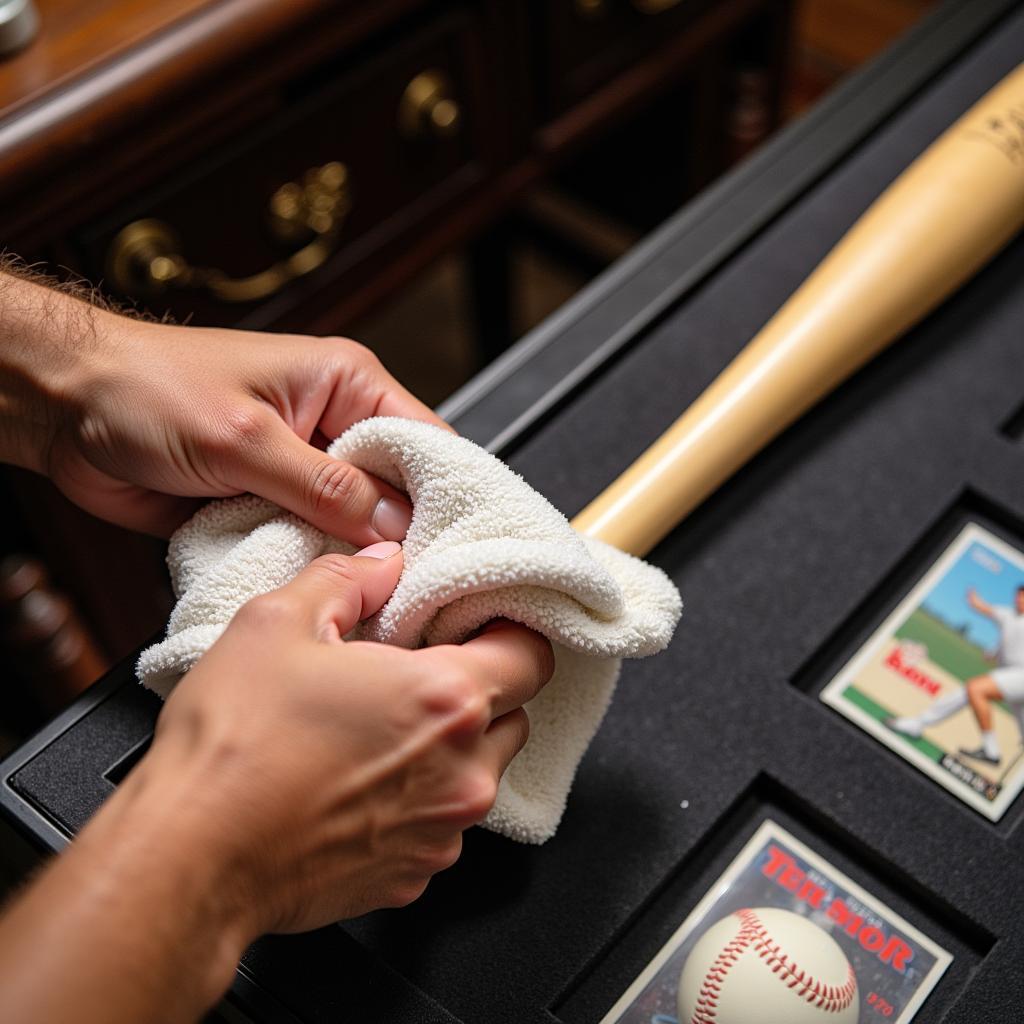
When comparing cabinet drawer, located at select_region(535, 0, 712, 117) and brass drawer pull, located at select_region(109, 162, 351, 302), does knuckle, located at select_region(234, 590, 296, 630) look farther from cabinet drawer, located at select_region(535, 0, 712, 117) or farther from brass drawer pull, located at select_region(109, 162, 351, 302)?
cabinet drawer, located at select_region(535, 0, 712, 117)

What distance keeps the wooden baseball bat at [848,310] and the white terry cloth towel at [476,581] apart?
9cm

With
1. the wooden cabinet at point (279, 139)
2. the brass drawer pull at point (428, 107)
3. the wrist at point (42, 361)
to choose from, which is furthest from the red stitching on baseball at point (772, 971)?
the brass drawer pull at point (428, 107)

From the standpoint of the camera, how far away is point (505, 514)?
1.56ft

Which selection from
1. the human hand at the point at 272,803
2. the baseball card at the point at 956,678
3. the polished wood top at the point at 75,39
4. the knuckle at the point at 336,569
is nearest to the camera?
the human hand at the point at 272,803

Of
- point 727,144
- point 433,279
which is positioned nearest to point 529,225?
point 433,279

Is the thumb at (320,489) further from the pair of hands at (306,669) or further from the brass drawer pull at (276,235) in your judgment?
the brass drawer pull at (276,235)

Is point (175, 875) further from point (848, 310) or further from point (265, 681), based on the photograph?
point (848, 310)

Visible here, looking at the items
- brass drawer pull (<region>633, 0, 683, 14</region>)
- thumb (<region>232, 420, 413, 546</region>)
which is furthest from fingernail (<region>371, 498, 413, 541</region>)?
brass drawer pull (<region>633, 0, 683, 14</region>)

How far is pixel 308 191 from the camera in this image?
90cm

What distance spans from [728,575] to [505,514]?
7.7 inches

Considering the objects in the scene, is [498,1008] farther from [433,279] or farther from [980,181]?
[433,279]

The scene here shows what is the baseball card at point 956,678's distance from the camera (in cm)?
57

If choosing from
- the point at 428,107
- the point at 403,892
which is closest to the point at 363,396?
the point at 403,892

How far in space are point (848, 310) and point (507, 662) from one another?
0.35m
